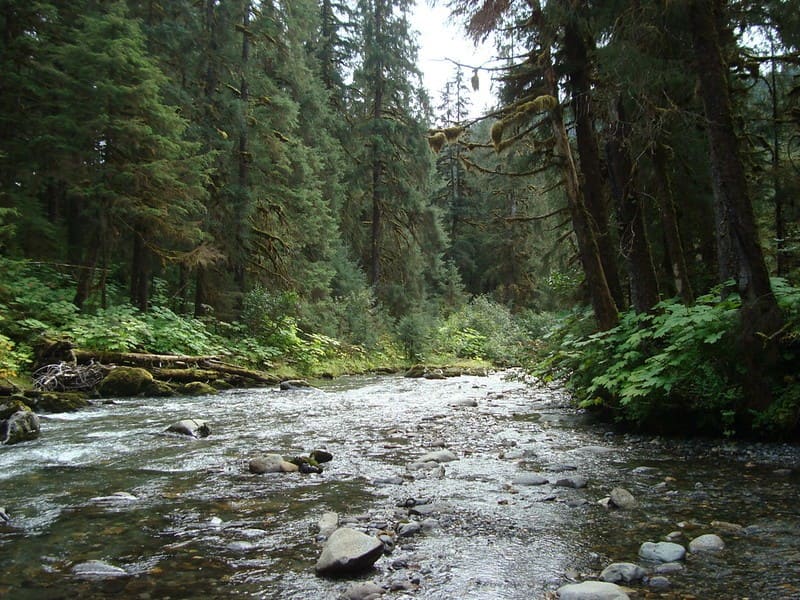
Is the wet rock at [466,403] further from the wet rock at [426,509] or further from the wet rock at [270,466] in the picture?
the wet rock at [426,509]

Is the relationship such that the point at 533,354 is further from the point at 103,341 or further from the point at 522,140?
the point at 103,341

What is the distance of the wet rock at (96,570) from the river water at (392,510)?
2.0 inches

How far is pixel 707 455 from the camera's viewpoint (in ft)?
18.9

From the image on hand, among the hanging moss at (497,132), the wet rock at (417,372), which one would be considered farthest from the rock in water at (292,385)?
the hanging moss at (497,132)

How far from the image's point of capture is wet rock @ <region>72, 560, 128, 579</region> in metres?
3.06

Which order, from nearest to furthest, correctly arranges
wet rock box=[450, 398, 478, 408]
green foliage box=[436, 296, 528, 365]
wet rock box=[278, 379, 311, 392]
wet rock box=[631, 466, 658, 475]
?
wet rock box=[631, 466, 658, 475] → wet rock box=[450, 398, 478, 408] → wet rock box=[278, 379, 311, 392] → green foliage box=[436, 296, 528, 365]

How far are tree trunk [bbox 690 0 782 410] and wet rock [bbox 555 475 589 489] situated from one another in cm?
230

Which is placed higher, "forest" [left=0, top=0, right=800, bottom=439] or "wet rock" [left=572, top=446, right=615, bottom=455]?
"forest" [left=0, top=0, right=800, bottom=439]

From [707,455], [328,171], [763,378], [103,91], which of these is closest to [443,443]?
[707,455]

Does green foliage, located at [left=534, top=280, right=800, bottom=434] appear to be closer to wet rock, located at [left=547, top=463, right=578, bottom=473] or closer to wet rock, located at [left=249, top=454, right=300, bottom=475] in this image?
wet rock, located at [left=547, top=463, right=578, bottom=473]

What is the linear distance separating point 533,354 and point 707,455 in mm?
5126

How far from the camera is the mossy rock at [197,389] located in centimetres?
1224

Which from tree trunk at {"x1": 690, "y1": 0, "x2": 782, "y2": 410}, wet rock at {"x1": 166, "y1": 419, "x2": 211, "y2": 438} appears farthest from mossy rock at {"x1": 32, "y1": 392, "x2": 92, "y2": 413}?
tree trunk at {"x1": 690, "y1": 0, "x2": 782, "y2": 410}

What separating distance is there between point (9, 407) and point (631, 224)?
929 centimetres
